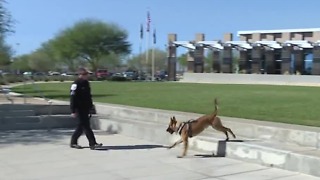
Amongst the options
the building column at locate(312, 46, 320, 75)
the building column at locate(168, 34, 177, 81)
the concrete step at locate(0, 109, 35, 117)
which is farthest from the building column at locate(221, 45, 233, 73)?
the concrete step at locate(0, 109, 35, 117)

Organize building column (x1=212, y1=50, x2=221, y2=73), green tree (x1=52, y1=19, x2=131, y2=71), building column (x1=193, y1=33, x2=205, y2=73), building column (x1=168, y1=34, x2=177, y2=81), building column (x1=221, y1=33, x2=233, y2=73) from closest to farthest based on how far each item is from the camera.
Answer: building column (x1=221, y1=33, x2=233, y2=73) < building column (x1=212, y1=50, x2=221, y2=73) < building column (x1=193, y1=33, x2=205, y2=73) < building column (x1=168, y1=34, x2=177, y2=81) < green tree (x1=52, y1=19, x2=131, y2=71)

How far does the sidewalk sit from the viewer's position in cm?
796

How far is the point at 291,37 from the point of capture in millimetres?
62406

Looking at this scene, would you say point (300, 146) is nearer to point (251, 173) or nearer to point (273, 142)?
point (273, 142)

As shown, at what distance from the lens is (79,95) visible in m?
10.6

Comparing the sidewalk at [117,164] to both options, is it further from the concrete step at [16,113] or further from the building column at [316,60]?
the building column at [316,60]

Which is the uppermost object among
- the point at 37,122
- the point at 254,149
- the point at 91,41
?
the point at 91,41

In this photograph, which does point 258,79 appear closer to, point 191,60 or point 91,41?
point 191,60

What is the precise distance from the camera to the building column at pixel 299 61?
188 ft

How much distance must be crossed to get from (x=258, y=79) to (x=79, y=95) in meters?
40.9

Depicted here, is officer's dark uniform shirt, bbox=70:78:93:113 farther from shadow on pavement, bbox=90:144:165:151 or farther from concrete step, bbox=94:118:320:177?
concrete step, bbox=94:118:320:177

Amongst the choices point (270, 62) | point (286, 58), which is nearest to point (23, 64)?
point (270, 62)

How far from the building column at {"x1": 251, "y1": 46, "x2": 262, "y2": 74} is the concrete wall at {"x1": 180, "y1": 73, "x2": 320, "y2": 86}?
8.40 meters

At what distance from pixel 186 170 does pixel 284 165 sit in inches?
63.9
